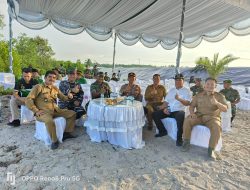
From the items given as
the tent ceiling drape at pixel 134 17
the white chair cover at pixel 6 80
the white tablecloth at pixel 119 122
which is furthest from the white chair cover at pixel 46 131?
the white chair cover at pixel 6 80

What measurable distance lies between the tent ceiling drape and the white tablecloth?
458 centimetres

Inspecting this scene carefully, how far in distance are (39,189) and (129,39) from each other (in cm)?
1093

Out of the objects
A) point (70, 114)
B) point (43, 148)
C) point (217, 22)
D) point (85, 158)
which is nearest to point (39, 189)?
point (85, 158)

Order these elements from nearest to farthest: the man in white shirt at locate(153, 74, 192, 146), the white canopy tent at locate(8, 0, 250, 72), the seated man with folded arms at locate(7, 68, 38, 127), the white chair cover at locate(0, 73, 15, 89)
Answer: the man in white shirt at locate(153, 74, 192, 146), the seated man with folded arms at locate(7, 68, 38, 127), the white canopy tent at locate(8, 0, 250, 72), the white chair cover at locate(0, 73, 15, 89)

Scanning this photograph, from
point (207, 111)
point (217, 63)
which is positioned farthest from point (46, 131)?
point (217, 63)

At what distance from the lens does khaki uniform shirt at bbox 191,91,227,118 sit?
3.86 meters

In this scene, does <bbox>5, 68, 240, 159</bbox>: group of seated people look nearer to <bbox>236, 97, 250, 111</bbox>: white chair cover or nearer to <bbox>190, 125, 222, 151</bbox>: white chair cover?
<bbox>190, 125, 222, 151</bbox>: white chair cover

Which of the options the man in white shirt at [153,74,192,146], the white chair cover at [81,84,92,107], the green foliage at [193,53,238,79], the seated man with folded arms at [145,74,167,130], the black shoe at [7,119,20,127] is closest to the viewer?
the man in white shirt at [153,74,192,146]

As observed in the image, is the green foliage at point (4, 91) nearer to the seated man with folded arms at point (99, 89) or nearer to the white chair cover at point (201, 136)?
the seated man with folded arms at point (99, 89)

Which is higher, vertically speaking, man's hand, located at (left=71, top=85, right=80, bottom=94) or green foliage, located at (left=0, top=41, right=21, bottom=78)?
green foliage, located at (left=0, top=41, right=21, bottom=78)

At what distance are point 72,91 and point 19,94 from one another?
1088mm

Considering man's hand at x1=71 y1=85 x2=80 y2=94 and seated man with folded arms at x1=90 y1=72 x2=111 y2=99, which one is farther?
seated man with folded arms at x1=90 y1=72 x2=111 y2=99

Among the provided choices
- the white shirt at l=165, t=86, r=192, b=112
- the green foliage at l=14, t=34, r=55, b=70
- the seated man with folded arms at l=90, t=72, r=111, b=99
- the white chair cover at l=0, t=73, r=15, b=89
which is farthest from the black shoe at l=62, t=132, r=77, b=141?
the green foliage at l=14, t=34, r=55, b=70
